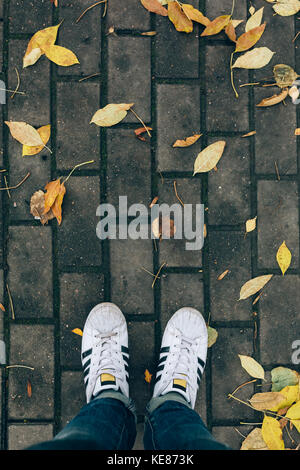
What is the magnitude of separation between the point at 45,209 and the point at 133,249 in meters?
0.50

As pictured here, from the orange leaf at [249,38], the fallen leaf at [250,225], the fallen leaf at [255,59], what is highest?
the orange leaf at [249,38]

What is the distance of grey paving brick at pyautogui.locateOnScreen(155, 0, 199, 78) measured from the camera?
6.96 ft

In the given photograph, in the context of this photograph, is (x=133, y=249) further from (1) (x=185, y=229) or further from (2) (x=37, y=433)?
(2) (x=37, y=433)

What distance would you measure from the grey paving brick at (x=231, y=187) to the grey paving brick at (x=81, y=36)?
0.77 m

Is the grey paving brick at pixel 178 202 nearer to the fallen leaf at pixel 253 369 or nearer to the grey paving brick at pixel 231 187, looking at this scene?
the grey paving brick at pixel 231 187

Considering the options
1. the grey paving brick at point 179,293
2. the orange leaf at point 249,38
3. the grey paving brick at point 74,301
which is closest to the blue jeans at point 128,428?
the grey paving brick at point 74,301

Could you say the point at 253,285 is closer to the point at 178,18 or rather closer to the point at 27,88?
the point at 178,18

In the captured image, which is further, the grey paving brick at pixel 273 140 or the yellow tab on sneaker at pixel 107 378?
the grey paving brick at pixel 273 140

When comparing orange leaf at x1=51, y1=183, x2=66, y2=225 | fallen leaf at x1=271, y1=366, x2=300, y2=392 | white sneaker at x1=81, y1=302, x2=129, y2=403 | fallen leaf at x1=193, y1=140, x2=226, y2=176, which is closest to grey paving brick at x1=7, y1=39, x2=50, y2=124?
orange leaf at x1=51, y1=183, x2=66, y2=225

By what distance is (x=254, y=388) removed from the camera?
6.94ft

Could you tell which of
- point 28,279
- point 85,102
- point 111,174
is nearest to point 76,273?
point 28,279

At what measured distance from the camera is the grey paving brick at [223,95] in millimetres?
2129

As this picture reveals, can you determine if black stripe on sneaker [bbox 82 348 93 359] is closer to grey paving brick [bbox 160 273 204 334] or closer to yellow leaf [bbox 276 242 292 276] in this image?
grey paving brick [bbox 160 273 204 334]

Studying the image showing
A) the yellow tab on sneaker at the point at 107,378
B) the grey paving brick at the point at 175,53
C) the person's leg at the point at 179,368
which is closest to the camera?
the person's leg at the point at 179,368
